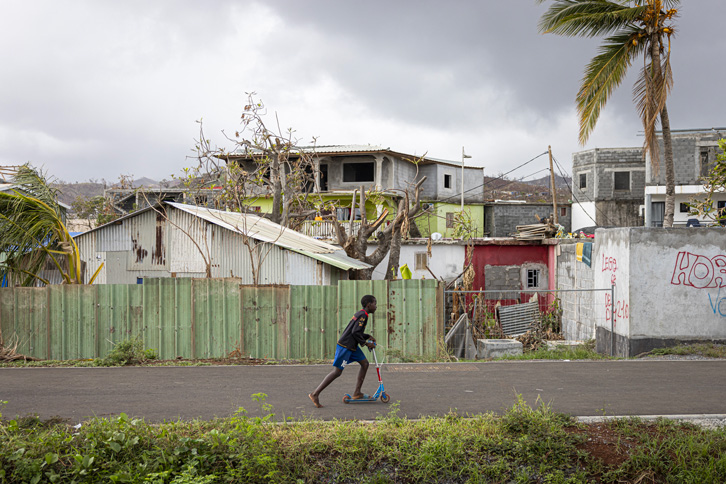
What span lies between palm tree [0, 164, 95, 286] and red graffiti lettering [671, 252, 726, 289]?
13.2 meters

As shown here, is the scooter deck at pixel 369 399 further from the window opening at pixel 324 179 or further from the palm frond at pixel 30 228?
the window opening at pixel 324 179

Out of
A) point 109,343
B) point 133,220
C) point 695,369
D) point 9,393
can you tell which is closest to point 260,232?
point 133,220

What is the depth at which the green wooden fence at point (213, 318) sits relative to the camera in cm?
1320

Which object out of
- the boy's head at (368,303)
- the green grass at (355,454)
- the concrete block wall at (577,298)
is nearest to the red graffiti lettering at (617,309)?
the concrete block wall at (577,298)

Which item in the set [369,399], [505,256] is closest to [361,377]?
[369,399]

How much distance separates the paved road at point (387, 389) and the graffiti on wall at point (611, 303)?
181 cm

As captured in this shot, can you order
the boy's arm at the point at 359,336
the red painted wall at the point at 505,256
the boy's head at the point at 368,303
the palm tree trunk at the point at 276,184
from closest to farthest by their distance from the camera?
the boy's arm at the point at 359,336, the boy's head at the point at 368,303, the palm tree trunk at the point at 276,184, the red painted wall at the point at 505,256

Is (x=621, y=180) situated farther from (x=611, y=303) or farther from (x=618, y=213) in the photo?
(x=611, y=303)

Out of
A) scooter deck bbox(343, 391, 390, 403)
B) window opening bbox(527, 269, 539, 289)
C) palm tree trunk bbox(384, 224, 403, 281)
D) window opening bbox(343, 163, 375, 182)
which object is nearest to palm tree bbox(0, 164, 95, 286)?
scooter deck bbox(343, 391, 390, 403)

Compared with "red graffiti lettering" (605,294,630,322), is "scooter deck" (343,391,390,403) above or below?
below

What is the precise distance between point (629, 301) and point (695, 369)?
2452 millimetres

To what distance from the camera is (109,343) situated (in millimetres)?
13328

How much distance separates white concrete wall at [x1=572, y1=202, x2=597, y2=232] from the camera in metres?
45.7

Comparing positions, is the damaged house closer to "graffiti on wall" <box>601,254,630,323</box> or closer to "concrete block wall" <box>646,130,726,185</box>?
"graffiti on wall" <box>601,254,630,323</box>
